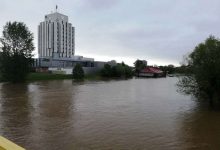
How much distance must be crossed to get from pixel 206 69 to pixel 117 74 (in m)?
73.2

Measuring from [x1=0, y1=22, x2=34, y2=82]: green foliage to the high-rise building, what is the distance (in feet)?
210

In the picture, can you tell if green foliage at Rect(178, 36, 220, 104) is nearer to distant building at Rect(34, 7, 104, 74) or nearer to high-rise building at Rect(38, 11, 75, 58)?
distant building at Rect(34, 7, 104, 74)

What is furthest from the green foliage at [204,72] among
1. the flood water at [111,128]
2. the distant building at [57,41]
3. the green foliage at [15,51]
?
the distant building at [57,41]

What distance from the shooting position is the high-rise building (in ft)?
409

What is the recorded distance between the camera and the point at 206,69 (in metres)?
20.3

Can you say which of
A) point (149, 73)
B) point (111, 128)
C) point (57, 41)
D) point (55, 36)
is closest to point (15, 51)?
point (111, 128)

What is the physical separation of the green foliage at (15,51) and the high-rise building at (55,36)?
210 feet

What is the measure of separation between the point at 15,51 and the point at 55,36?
72252 mm

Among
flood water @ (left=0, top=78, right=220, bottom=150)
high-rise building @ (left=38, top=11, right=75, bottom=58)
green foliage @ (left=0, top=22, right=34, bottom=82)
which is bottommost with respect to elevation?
flood water @ (left=0, top=78, right=220, bottom=150)

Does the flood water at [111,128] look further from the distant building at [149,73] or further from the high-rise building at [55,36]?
the high-rise building at [55,36]

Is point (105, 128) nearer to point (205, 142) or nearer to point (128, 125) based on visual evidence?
point (128, 125)

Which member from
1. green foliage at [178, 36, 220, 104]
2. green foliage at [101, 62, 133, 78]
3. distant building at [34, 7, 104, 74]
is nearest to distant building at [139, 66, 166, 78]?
green foliage at [101, 62, 133, 78]

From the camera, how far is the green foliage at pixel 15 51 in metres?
54.8

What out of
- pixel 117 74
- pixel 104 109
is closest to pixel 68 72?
pixel 117 74
